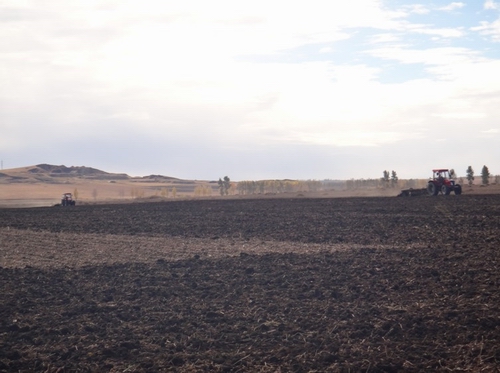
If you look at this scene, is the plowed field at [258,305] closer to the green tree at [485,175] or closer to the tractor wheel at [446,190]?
the tractor wheel at [446,190]

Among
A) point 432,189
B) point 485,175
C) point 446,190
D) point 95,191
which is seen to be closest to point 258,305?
point 446,190

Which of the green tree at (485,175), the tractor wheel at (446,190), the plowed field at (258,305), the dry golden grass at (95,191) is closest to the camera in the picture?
the plowed field at (258,305)

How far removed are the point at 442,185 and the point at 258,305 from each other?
40.7m

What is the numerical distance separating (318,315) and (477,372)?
3359 mm

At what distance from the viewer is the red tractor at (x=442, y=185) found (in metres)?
49.5

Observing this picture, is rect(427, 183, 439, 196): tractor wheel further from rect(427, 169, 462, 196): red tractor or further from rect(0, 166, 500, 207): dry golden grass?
rect(0, 166, 500, 207): dry golden grass

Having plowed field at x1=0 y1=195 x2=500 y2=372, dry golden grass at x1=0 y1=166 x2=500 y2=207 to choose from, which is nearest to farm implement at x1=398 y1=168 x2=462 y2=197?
dry golden grass at x1=0 y1=166 x2=500 y2=207

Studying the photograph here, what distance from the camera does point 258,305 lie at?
11766 mm

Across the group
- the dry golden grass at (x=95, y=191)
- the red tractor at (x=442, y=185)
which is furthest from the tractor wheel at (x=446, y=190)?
the dry golden grass at (x=95, y=191)

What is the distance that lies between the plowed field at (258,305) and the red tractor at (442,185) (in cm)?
2771

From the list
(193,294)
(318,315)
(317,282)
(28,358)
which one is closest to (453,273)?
(317,282)

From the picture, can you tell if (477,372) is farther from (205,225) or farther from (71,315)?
(205,225)

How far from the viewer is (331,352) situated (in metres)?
9.01

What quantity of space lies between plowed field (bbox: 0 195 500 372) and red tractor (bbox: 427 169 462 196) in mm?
27713
